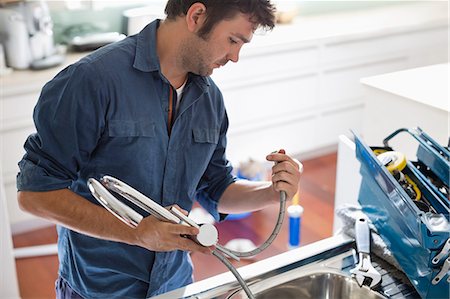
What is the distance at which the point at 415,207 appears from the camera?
1037mm

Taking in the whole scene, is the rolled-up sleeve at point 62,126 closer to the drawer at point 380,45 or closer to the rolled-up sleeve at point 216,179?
the rolled-up sleeve at point 216,179

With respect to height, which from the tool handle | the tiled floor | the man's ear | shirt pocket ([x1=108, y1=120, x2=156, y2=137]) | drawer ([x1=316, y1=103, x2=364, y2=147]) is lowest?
the tiled floor

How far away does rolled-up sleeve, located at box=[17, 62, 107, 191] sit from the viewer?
1068 mm

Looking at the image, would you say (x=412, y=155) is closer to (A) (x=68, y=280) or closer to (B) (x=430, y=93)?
(B) (x=430, y=93)

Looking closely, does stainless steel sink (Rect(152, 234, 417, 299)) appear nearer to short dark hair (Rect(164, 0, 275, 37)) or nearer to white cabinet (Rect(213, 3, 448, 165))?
short dark hair (Rect(164, 0, 275, 37))

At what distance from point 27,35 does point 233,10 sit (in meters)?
2.02

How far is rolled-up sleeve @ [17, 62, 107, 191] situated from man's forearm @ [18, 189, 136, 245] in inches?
0.6

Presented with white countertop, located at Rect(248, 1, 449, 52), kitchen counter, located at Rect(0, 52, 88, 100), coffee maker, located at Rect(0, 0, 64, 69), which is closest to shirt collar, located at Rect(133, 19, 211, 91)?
kitchen counter, located at Rect(0, 52, 88, 100)

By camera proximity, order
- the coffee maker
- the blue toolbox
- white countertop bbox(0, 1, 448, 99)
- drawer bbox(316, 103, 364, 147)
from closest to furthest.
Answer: the blue toolbox < white countertop bbox(0, 1, 448, 99) < the coffee maker < drawer bbox(316, 103, 364, 147)

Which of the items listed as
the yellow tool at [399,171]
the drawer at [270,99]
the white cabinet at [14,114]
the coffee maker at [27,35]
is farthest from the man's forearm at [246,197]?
the drawer at [270,99]

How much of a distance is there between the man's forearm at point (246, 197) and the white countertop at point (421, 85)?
84 centimetres

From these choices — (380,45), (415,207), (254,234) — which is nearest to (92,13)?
(254,234)

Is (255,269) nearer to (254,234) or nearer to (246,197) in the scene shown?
(246,197)

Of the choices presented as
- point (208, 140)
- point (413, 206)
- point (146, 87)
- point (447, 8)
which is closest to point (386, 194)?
point (413, 206)
